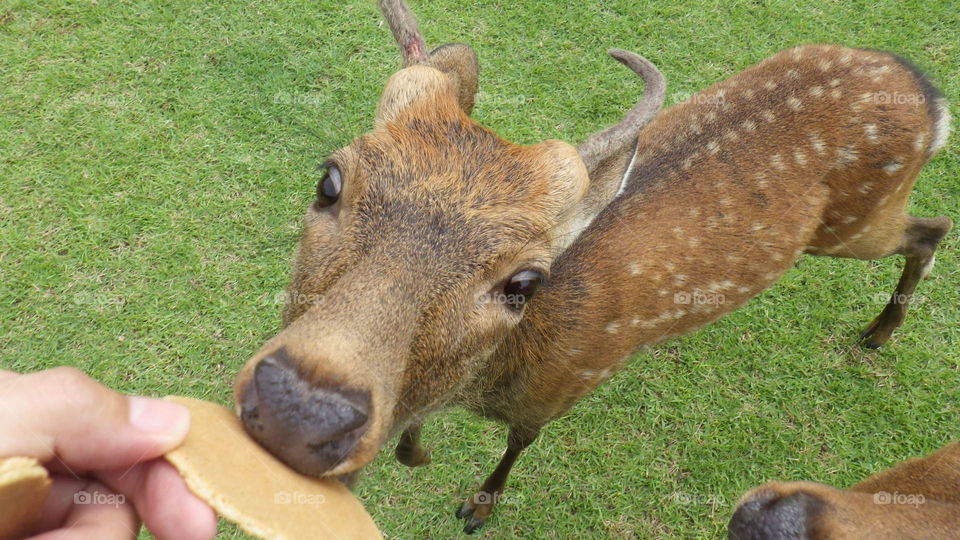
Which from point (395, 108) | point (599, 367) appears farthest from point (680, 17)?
point (395, 108)

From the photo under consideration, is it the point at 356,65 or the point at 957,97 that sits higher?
the point at 356,65

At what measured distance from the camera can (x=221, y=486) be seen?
1.40 metres

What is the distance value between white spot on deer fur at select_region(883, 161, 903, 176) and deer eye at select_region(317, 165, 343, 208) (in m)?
3.03

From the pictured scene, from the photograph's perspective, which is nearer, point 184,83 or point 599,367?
point 599,367

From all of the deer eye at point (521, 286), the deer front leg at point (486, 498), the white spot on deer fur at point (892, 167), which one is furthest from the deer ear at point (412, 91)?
the white spot on deer fur at point (892, 167)

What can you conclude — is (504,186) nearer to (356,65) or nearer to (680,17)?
(356,65)

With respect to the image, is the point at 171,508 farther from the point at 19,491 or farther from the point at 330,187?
the point at 330,187

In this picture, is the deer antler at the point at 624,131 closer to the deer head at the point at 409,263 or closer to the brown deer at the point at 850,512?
the deer head at the point at 409,263

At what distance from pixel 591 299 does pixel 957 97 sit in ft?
15.7

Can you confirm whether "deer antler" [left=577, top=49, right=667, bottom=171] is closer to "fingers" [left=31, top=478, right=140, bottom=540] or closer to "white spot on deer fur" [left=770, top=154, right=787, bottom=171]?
"white spot on deer fur" [left=770, top=154, right=787, bottom=171]

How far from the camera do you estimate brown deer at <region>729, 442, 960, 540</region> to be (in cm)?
200

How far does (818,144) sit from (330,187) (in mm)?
2693

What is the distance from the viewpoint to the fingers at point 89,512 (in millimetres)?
1572

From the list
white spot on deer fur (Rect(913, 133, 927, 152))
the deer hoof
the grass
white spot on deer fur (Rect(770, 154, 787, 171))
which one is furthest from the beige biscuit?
white spot on deer fur (Rect(913, 133, 927, 152))
